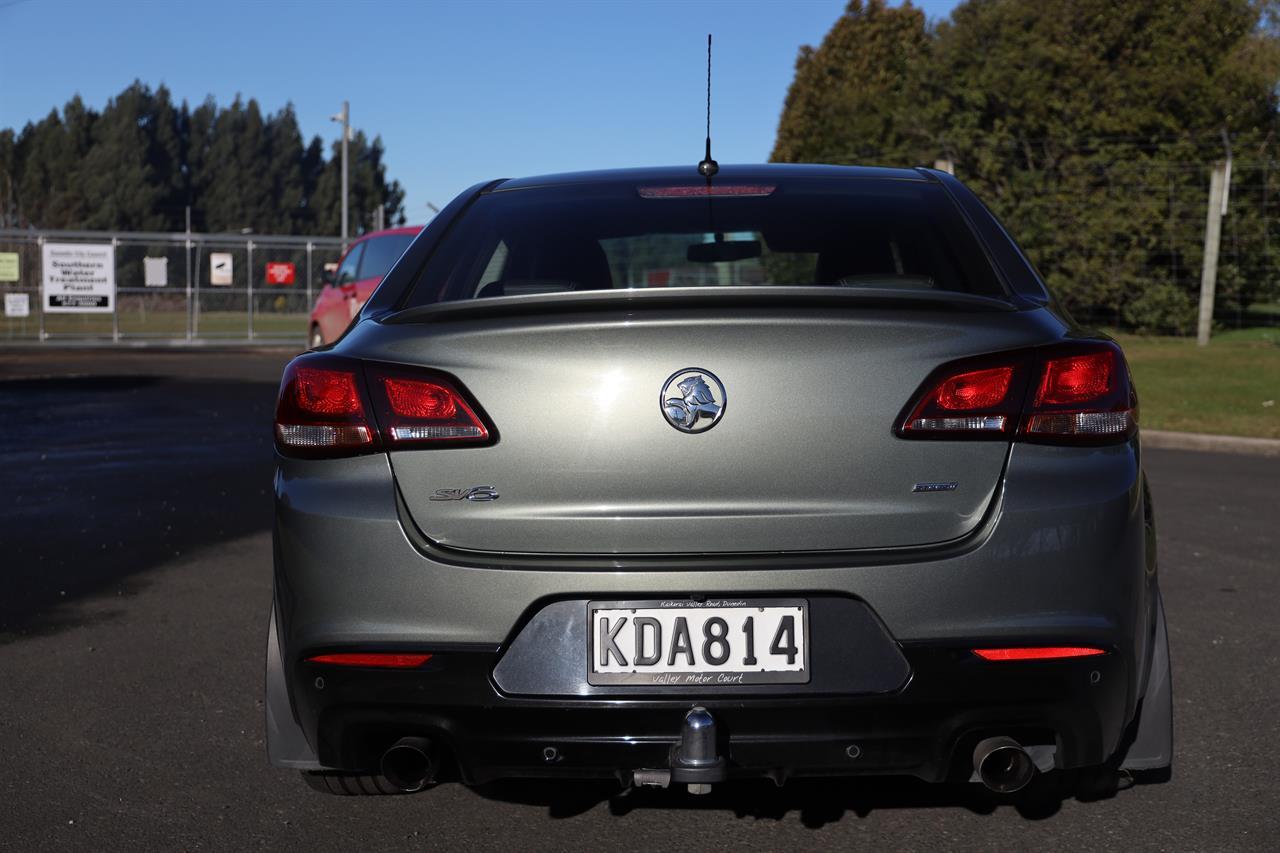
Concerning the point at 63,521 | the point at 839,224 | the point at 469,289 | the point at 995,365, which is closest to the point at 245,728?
the point at 469,289

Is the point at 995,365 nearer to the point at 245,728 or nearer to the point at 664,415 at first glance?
the point at 664,415

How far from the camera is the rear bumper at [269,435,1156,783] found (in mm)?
2566

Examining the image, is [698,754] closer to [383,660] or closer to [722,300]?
[383,660]

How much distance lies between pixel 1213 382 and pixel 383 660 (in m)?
15.7

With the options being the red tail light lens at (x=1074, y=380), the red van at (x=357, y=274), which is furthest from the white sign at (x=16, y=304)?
the red tail light lens at (x=1074, y=380)

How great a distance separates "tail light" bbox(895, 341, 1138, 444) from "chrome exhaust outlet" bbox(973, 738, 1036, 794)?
0.56m

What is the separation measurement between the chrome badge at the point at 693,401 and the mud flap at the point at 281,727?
36.6 inches

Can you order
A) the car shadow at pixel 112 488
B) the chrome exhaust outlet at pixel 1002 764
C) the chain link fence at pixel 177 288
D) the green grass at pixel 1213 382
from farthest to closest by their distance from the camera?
the chain link fence at pixel 177 288
the green grass at pixel 1213 382
the car shadow at pixel 112 488
the chrome exhaust outlet at pixel 1002 764

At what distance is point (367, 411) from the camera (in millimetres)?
2738

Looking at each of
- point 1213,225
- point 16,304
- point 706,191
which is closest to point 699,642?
point 706,191

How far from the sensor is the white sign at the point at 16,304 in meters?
30.5

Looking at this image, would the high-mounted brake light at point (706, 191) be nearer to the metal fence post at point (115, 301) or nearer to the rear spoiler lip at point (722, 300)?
the rear spoiler lip at point (722, 300)

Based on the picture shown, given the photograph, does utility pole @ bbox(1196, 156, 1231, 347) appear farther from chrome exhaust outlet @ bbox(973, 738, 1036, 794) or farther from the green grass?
chrome exhaust outlet @ bbox(973, 738, 1036, 794)

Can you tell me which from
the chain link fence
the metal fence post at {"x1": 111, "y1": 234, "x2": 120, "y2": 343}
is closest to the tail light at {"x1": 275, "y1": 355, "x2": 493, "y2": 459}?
the chain link fence
